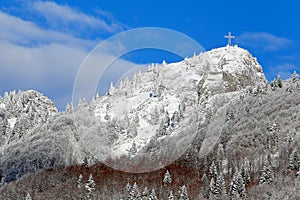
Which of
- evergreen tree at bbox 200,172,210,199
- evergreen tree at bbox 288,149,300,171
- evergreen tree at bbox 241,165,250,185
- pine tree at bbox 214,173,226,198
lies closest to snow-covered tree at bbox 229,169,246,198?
pine tree at bbox 214,173,226,198

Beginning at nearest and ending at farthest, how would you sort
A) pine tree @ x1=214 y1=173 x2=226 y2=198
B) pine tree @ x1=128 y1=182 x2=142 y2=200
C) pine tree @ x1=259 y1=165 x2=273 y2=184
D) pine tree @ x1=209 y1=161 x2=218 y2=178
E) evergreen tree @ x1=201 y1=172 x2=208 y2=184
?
pine tree @ x1=259 y1=165 x2=273 y2=184
pine tree @ x1=214 y1=173 x2=226 y2=198
pine tree @ x1=128 y1=182 x2=142 y2=200
evergreen tree @ x1=201 y1=172 x2=208 y2=184
pine tree @ x1=209 y1=161 x2=218 y2=178

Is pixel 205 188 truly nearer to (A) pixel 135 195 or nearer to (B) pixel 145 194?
(B) pixel 145 194

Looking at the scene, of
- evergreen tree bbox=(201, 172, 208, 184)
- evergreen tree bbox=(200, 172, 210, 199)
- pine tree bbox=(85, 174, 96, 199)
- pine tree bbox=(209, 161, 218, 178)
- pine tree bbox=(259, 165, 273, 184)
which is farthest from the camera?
pine tree bbox=(85, 174, 96, 199)

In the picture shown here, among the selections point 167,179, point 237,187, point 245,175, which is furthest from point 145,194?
point 245,175

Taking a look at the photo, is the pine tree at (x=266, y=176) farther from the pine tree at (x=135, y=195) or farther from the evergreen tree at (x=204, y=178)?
the pine tree at (x=135, y=195)

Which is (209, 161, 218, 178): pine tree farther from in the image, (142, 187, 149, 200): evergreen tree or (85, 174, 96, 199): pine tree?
(85, 174, 96, 199): pine tree

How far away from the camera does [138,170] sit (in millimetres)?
197375

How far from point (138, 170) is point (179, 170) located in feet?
61.0

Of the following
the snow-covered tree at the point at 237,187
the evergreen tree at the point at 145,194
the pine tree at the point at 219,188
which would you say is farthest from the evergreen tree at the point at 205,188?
the evergreen tree at the point at 145,194

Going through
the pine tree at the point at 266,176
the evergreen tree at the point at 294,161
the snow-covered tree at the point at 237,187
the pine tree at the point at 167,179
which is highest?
the pine tree at the point at 167,179

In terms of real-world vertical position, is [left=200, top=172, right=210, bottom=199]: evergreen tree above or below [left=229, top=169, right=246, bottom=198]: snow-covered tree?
above

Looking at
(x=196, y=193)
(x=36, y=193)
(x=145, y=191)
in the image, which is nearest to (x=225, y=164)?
(x=196, y=193)

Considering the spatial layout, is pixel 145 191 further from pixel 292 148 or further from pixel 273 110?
A: pixel 273 110

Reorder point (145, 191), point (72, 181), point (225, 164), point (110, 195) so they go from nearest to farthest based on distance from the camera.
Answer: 1. point (145, 191)
2. point (110, 195)
3. point (225, 164)
4. point (72, 181)
